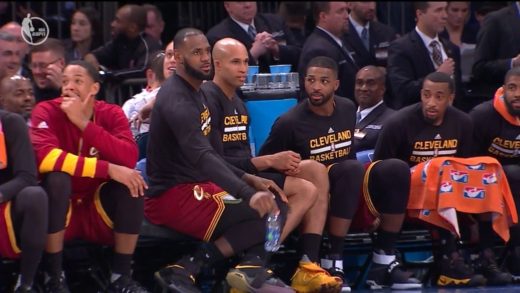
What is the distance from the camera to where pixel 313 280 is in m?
8.12

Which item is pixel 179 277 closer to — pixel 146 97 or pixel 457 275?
pixel 146 97

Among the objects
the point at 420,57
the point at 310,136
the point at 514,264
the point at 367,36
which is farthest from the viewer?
the point at 367,36

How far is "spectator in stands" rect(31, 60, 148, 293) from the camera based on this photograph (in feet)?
25.2

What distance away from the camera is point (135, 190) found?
25.3 feet

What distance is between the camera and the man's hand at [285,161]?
8.10 meters

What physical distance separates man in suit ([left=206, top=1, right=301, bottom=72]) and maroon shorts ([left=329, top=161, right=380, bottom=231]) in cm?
146

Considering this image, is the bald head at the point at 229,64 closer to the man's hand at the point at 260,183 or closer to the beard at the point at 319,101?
the beard at the point at 319,101

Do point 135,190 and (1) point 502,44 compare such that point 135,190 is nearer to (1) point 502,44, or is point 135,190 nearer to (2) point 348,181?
(2) point 348,181

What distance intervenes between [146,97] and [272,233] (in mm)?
1702

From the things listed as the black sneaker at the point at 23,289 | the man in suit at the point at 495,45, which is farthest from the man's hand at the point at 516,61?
the black sneaker at the point at 23,289

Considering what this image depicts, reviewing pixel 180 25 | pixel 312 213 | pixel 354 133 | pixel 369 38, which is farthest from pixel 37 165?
pixel 180 25

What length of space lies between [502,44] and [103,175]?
13.1ft

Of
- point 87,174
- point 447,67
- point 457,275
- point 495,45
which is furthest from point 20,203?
point 495,45

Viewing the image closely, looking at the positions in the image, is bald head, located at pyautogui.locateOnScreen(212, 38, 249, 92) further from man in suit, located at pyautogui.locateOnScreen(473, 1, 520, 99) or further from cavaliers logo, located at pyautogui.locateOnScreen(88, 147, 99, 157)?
man in suit, located at pyautogui.locateOnScreen(473, 1, 520, 99)
